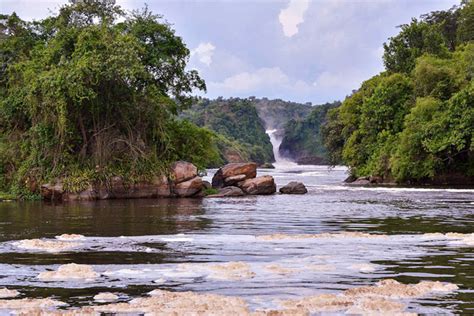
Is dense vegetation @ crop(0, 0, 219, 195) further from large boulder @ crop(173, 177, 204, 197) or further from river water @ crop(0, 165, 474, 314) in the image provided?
river water @ crop(0, 165, 474, 314)

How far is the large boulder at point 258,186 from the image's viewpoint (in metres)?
41.4

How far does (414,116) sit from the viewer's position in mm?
51000

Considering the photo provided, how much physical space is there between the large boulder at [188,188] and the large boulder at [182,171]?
25 centimetres

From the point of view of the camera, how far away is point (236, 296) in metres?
11.1

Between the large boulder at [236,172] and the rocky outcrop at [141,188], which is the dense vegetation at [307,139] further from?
the rocky outcrop at [141,188]

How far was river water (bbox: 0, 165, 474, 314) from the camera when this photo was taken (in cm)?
1184

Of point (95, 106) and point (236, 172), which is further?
point (236, 172)

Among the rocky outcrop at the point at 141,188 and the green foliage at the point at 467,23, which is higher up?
the green foliage at the point at 467,23

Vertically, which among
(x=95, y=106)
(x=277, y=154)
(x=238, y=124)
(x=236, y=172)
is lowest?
(x=236, y=172)

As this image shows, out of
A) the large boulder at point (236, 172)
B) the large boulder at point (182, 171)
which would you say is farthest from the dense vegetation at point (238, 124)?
the large boulder at point (182, 171)

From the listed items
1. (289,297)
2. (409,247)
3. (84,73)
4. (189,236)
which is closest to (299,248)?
(409,247)

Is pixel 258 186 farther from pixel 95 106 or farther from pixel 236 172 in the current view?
pixel 95 106

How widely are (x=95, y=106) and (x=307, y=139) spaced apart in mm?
115751

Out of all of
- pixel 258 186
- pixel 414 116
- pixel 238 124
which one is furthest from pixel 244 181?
pixel 238 124
